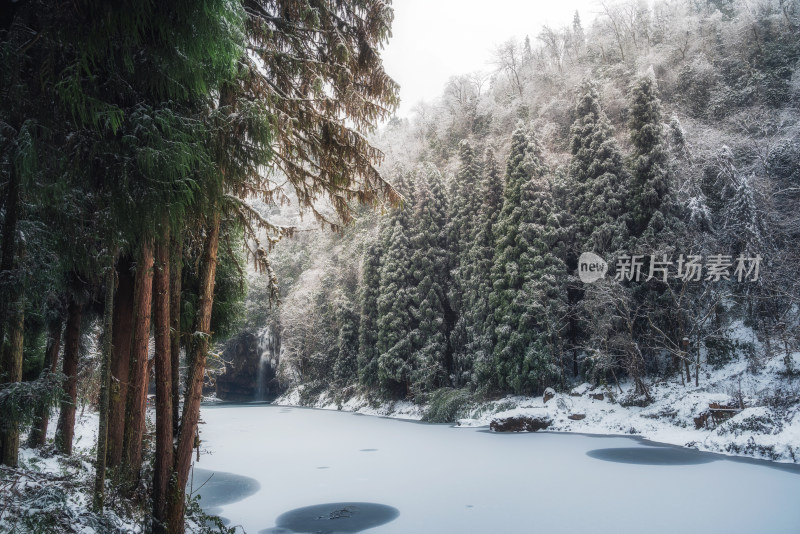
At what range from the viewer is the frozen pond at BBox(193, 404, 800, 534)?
713 centimetres

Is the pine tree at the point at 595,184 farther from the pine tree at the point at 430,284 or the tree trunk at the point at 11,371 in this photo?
the tree trunk at the point at 11,371

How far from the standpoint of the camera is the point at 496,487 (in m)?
9.38

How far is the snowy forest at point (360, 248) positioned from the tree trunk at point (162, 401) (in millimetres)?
21

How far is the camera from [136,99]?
2.95 metres

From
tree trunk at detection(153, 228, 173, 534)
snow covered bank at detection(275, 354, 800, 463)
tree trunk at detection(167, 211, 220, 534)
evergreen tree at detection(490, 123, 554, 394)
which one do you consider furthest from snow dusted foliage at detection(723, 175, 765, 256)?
tree trunk at detection(153, 228, 173, 534)

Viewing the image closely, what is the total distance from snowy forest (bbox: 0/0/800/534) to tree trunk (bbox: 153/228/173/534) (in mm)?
21

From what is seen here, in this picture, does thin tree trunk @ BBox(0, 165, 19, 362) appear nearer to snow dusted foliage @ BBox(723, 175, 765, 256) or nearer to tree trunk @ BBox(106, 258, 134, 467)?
tree trunk @ BBox(106, 258, 134, 467)

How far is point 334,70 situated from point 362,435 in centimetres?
1523

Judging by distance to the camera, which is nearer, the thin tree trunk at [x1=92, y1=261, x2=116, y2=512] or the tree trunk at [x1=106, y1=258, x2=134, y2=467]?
the thin tree trunk at [x1=92, y1=261, x2=116, y2=512]

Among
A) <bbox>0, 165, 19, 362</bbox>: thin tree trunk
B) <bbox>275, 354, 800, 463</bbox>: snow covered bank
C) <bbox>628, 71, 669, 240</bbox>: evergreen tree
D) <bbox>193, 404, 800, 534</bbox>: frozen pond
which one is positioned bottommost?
<bbox>193, 404, 800, 534</bbox>: frozen pond

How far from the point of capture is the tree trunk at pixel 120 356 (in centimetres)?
613

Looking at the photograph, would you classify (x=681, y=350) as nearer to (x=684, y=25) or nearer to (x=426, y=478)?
(x=426, y=478)

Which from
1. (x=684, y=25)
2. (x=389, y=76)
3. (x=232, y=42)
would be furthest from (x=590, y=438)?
(x=684, y=25)

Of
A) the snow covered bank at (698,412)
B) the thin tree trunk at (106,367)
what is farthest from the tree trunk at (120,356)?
the snow covered bank at (698,412)
